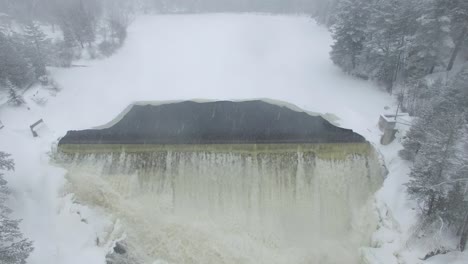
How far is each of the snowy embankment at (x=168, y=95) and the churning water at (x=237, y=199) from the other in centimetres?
148

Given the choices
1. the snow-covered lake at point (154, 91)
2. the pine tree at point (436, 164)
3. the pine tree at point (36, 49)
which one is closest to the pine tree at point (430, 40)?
the snow-covered lake at point (154, 91)

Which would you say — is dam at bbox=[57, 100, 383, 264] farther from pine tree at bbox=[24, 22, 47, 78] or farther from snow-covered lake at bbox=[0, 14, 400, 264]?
pine tree at bbox=[24, 22, 47, 78]

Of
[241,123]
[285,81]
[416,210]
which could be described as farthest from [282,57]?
[416,210]

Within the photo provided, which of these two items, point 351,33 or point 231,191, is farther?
point 351,33

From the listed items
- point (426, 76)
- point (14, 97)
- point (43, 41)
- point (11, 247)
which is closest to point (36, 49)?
point (43, 41)

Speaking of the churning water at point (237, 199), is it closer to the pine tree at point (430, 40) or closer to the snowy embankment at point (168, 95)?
the snowy embankment at point (168, 95)

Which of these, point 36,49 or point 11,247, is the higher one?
point 36,49

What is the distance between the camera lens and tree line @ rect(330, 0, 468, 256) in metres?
17.9

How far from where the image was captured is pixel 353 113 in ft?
98.5

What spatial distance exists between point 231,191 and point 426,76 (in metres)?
21.5

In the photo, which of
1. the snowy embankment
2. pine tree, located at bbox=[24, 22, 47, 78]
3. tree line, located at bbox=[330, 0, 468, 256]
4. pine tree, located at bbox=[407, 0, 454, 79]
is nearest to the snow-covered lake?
the snowy embankment

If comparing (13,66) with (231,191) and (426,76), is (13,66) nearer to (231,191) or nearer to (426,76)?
(231,191)

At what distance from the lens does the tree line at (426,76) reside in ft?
58.9

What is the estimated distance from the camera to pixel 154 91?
3469 cm
